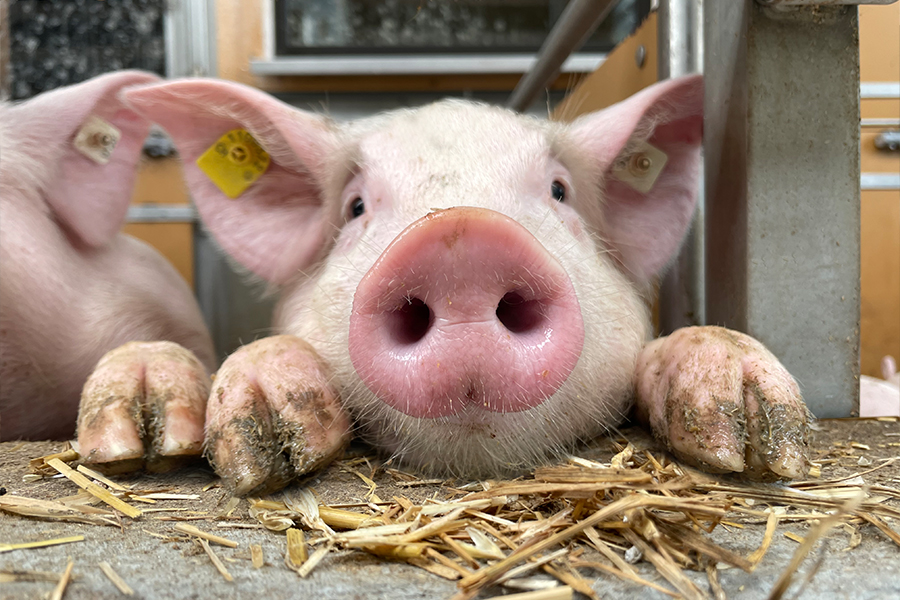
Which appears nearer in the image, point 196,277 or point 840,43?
point 840,43

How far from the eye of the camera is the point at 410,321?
1120 mm

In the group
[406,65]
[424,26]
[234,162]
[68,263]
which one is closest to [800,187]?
[234,162]

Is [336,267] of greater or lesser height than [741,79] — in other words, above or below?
below

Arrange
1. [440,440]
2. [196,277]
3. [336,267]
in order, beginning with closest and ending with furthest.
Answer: [440,440], [336,267], [196,277]

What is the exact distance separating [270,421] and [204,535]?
0.25m

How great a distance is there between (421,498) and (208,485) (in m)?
0.37

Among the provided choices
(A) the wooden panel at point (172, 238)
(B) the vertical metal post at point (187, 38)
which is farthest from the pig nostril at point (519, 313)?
(B) the vertical metal post at point (187, 38)

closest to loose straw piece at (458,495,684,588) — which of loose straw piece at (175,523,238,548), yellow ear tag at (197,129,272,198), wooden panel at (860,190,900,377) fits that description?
loose straw piece at (175,523,238,548)

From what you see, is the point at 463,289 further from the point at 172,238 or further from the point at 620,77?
the point at 172,238

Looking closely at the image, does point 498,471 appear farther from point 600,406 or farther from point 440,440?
point 600,406

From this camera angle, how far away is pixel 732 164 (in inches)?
63.4

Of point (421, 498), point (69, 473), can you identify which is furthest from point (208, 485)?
point (421, 498)

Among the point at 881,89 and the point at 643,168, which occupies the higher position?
the point at 881,89

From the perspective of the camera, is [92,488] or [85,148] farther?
[85,148]
